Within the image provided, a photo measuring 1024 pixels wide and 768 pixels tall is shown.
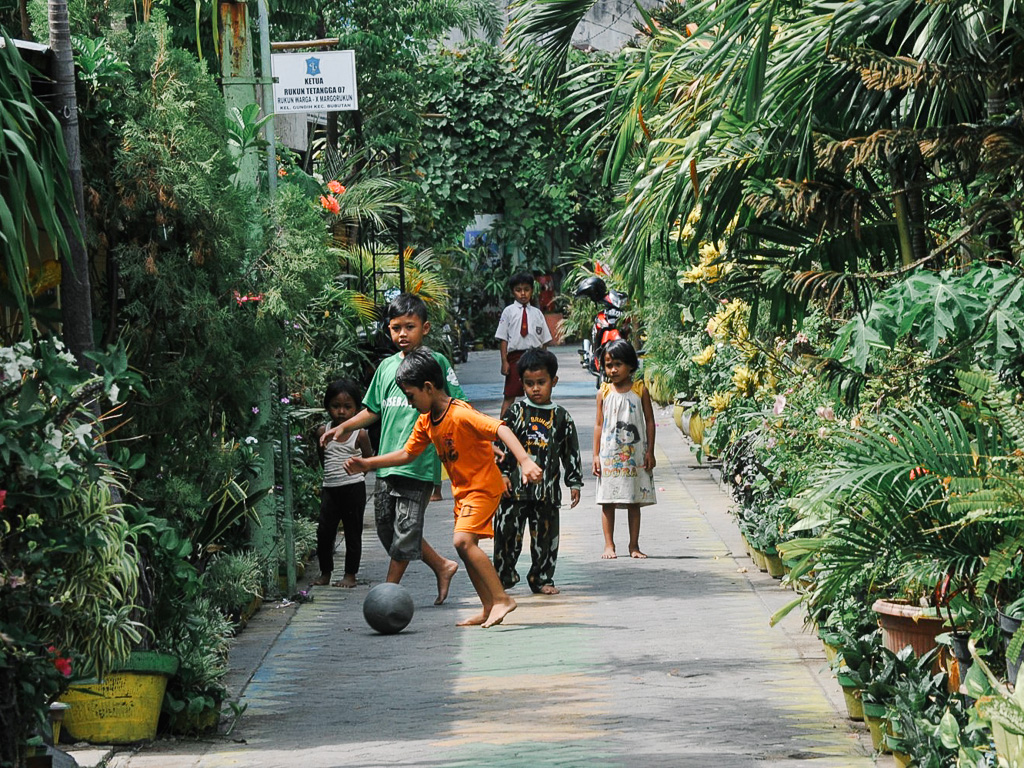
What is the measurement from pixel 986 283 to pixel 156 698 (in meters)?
3.68

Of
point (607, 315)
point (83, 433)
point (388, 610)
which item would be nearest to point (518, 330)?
point (607, 315)

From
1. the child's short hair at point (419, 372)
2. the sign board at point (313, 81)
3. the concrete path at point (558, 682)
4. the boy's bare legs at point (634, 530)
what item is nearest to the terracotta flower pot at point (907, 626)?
the concrete path at point (558, 682)

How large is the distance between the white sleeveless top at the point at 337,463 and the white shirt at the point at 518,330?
631cm

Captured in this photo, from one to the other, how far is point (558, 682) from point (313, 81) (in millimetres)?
4616

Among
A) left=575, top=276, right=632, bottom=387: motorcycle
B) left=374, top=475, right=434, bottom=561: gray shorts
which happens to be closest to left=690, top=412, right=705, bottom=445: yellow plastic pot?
left=575, top=276, right=632, bottom=387: motorcycle

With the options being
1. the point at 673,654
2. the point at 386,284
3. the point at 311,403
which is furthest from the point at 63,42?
the point at 386,284

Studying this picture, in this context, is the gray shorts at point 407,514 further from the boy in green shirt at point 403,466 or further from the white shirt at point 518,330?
the white shirt at point 518,330

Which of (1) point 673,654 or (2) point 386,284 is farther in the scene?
(2) point 386,284

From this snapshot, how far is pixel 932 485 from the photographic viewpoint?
5301 mm

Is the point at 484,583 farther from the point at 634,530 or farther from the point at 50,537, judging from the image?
the point at 50,537

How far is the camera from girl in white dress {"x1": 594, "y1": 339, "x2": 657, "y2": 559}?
10625mm

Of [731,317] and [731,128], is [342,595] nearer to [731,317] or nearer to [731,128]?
[731,317]

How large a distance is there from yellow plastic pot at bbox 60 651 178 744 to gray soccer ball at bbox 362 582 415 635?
2286mm

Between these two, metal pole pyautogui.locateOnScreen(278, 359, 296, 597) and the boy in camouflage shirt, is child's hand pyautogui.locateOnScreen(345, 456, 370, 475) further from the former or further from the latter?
the boy in camouflage shirt
